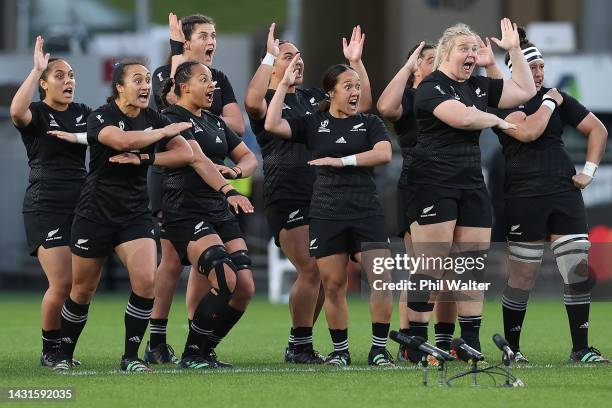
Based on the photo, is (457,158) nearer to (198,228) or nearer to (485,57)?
(485,57)

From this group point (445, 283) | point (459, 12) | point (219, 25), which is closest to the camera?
point (445, 283)

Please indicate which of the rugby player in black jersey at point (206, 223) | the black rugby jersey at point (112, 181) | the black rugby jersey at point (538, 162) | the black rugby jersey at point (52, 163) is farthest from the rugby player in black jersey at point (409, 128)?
the black rugby jersey at point (52, 163)

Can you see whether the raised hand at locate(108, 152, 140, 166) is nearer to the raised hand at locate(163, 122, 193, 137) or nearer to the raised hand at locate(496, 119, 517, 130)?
the raised hand at locate(163, 122, 193, 137)

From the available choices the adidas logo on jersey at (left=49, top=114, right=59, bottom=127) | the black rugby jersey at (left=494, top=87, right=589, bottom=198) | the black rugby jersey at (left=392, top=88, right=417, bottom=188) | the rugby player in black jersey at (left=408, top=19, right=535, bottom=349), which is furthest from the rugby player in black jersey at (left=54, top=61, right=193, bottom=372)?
the black rugby jersey at (left=494, top=87, right=589, bottom=198)

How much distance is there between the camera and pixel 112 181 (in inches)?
→ 420

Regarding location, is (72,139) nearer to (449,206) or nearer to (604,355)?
(449,206)

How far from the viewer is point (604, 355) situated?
11.9 metres

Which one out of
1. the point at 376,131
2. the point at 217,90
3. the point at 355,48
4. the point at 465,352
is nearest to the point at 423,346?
the point at 465,352

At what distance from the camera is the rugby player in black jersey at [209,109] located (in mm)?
11633

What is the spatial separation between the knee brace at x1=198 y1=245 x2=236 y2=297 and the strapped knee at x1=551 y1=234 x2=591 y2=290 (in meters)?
2.46

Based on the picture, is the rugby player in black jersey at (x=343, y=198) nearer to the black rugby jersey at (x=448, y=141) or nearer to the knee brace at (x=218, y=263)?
the black rugby jersey at (x=448, y=141)

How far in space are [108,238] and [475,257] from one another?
8.31ft

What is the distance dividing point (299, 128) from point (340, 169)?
422mm

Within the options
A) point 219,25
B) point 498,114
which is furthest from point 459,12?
point 219,25
